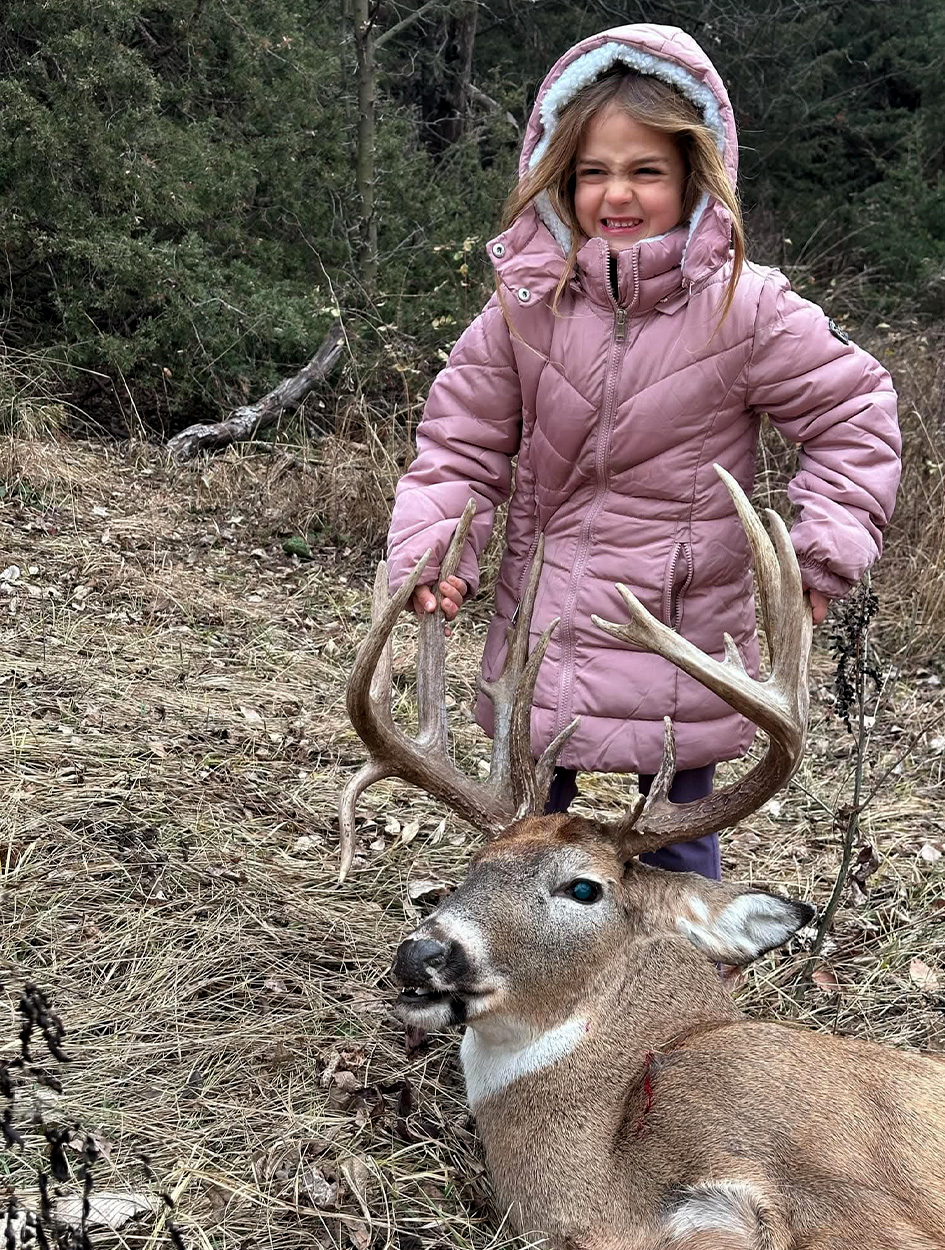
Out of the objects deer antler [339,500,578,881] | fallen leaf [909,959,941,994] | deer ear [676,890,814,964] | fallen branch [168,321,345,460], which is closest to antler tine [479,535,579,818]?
deer antler [339,500,578,881]

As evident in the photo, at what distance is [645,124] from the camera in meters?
2.76

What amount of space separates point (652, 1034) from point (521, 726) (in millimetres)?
690

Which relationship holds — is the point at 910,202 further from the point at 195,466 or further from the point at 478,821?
the point at 478,821

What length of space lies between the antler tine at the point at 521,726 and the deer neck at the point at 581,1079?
413 millimetres

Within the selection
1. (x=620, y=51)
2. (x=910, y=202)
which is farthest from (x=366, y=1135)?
(x=910, y=202)

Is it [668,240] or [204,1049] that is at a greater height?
[668,240]

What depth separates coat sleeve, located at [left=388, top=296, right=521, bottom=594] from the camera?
3.02 m

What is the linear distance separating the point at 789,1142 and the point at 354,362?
6078 mm

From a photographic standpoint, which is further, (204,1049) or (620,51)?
(204,1049)

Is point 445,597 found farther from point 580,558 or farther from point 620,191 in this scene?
point 620,191

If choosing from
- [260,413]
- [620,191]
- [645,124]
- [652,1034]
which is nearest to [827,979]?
[652,1034]

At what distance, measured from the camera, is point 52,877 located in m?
3.52

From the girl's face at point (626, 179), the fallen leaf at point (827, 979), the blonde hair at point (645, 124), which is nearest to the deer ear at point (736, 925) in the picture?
the fallen leaf at point (827, 979)

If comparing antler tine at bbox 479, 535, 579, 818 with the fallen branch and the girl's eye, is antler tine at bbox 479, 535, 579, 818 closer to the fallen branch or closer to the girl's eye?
the girl's eye
